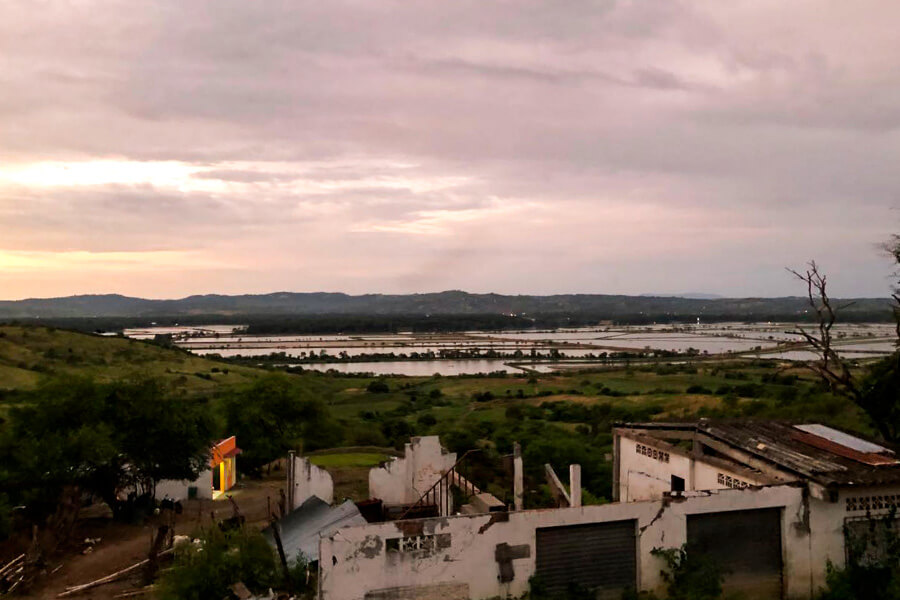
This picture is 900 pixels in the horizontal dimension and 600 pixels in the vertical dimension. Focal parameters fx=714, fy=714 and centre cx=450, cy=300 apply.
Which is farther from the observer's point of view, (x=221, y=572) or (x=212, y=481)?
(x=212, y=481)

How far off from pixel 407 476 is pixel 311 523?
2398 millimetres

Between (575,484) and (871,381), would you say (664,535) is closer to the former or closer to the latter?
(575,484)

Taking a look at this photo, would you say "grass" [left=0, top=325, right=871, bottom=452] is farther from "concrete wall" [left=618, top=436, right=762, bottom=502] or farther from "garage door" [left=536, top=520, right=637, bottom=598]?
"garage door" [left=536, top=520, right=637, bottom=598]

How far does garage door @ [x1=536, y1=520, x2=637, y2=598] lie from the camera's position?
38.0ft

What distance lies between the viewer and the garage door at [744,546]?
1230 cm

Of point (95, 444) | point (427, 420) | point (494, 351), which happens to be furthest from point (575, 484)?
point (494, 351)

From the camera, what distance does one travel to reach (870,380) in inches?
814

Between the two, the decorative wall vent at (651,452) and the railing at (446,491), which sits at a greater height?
the decorative wall vent at (651,452)

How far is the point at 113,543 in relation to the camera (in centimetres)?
1966

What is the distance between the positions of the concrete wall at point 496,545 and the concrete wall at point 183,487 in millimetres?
15377

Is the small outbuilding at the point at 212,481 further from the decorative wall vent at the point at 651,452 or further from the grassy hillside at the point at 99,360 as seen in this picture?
the grassy hillside at the point at 99,360

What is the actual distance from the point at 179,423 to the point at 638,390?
4675 cm

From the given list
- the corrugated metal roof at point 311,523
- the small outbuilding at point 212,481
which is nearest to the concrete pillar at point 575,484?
the corrugated metal roof at point 311,523

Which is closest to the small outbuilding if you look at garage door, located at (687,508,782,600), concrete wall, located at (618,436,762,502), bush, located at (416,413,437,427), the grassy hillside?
concrete wall, located at (618,436,762,502)
